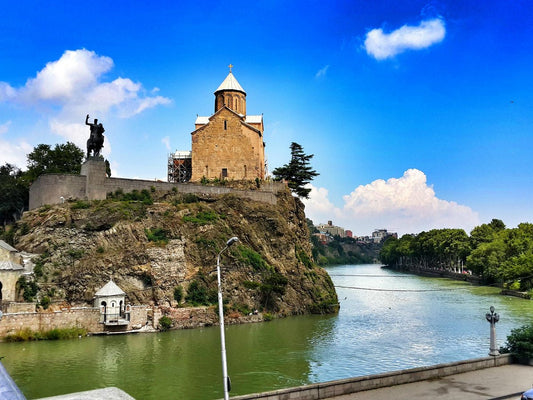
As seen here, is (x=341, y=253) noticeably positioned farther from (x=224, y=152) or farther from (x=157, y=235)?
(x=157, y=235)

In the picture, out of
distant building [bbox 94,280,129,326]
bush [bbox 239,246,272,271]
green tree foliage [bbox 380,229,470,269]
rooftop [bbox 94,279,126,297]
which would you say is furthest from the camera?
green tree foliage [bbox 380,229,470,269]

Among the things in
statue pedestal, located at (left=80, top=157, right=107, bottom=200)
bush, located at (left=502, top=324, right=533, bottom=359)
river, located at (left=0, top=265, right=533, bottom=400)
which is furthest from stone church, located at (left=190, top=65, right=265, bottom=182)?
bush, located at (left=502, top=324, right=533, bottom=359)

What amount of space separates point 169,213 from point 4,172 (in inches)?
1273

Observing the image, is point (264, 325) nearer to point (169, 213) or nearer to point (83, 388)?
point (169, 213)

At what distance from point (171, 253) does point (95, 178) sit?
10.5m

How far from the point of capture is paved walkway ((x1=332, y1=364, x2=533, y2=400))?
1475 cm

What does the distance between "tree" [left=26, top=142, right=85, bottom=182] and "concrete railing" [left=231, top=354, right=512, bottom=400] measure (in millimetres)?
47353

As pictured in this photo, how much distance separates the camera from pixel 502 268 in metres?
63.3

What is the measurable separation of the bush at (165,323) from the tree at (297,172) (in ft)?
96.7

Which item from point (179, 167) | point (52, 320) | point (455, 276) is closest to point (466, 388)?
point (52, 320)

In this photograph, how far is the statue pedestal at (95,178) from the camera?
140ft

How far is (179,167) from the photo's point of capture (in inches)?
2237

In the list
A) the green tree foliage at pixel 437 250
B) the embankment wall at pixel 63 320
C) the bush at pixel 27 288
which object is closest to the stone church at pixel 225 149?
the embankment wall at pixel 63 320

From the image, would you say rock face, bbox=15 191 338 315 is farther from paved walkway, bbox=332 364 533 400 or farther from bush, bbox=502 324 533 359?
paved walkway, bbox=332 364 533 400
